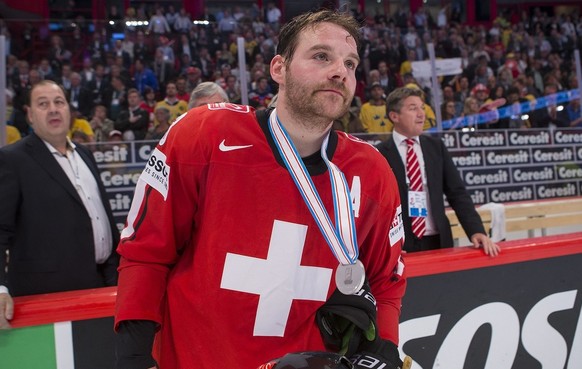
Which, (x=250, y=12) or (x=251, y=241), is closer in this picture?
(x=251, y=241)

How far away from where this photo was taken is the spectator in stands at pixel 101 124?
5.55m

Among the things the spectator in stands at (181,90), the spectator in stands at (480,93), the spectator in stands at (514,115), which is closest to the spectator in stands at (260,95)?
the spectator in stands at (181,90)

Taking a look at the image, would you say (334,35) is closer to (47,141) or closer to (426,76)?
(47,141)

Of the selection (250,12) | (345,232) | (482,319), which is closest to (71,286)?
(345,232)

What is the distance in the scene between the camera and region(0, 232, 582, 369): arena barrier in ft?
7.70

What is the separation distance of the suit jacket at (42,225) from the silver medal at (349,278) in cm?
127

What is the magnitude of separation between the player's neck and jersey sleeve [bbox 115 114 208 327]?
218 mm

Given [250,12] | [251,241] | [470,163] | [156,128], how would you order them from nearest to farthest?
[251,241] → [156,128] → [470,163] → [250,12]

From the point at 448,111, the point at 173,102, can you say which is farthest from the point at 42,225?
the point at 448,111

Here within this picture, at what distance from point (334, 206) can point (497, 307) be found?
132 centimetres

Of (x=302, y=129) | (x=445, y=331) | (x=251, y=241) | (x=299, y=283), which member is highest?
(x=302, y=129)

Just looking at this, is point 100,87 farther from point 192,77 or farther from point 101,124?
point 192,77

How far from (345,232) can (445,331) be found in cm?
112

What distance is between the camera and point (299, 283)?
150 cm
